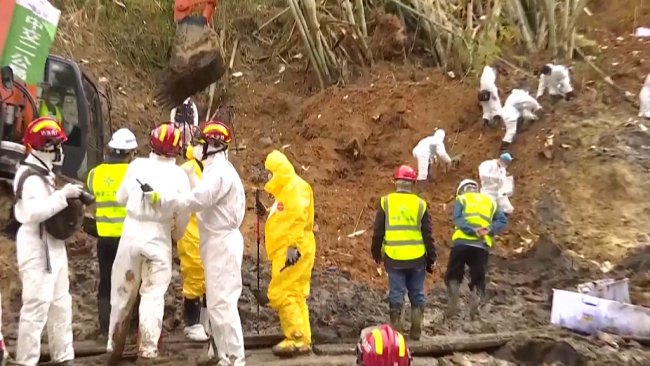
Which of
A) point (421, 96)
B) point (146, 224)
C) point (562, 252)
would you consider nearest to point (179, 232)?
point (146, 224)

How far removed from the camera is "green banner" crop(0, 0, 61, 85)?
8491 millimetres

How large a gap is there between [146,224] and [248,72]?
37.9ft

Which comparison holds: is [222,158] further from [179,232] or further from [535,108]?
[535,108]

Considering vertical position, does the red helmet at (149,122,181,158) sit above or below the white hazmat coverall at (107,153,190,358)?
above

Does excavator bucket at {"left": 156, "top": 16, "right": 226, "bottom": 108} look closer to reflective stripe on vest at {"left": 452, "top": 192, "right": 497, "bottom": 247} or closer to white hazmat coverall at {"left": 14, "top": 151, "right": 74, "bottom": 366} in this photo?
white hazmat coverall at {"left": 14, "top": 151, "right": 74, "bottom": 366}

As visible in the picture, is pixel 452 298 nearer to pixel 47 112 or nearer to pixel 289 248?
pixel 289 248

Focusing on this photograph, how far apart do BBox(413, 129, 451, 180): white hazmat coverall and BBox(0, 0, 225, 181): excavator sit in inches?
205

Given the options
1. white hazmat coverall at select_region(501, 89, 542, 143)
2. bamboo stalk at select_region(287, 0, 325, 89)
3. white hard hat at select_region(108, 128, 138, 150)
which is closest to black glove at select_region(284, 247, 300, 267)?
white hard hat at select_region(108, 128, 138, 150)

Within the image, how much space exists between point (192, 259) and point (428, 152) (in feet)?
21.9

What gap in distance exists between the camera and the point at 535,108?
41.8 feet

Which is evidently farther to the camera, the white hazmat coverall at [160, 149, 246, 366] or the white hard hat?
the white hard hat

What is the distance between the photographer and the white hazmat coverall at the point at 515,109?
12.6 metres

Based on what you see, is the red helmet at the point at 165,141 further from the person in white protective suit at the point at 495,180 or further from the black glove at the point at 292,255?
the person in white protective suit at the point at 495,180

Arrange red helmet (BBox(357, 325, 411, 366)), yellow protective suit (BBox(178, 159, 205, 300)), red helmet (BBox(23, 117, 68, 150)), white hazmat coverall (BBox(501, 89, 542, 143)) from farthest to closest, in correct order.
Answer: white hazmat coverall (BBox(501, 89, 542, 143)), yellow protective suit (BBox(178, 159, 205, 300)), red helmet (BBox(23, 117, 68, 150)), red helmet (BBox(357, 325, 411, 366))
